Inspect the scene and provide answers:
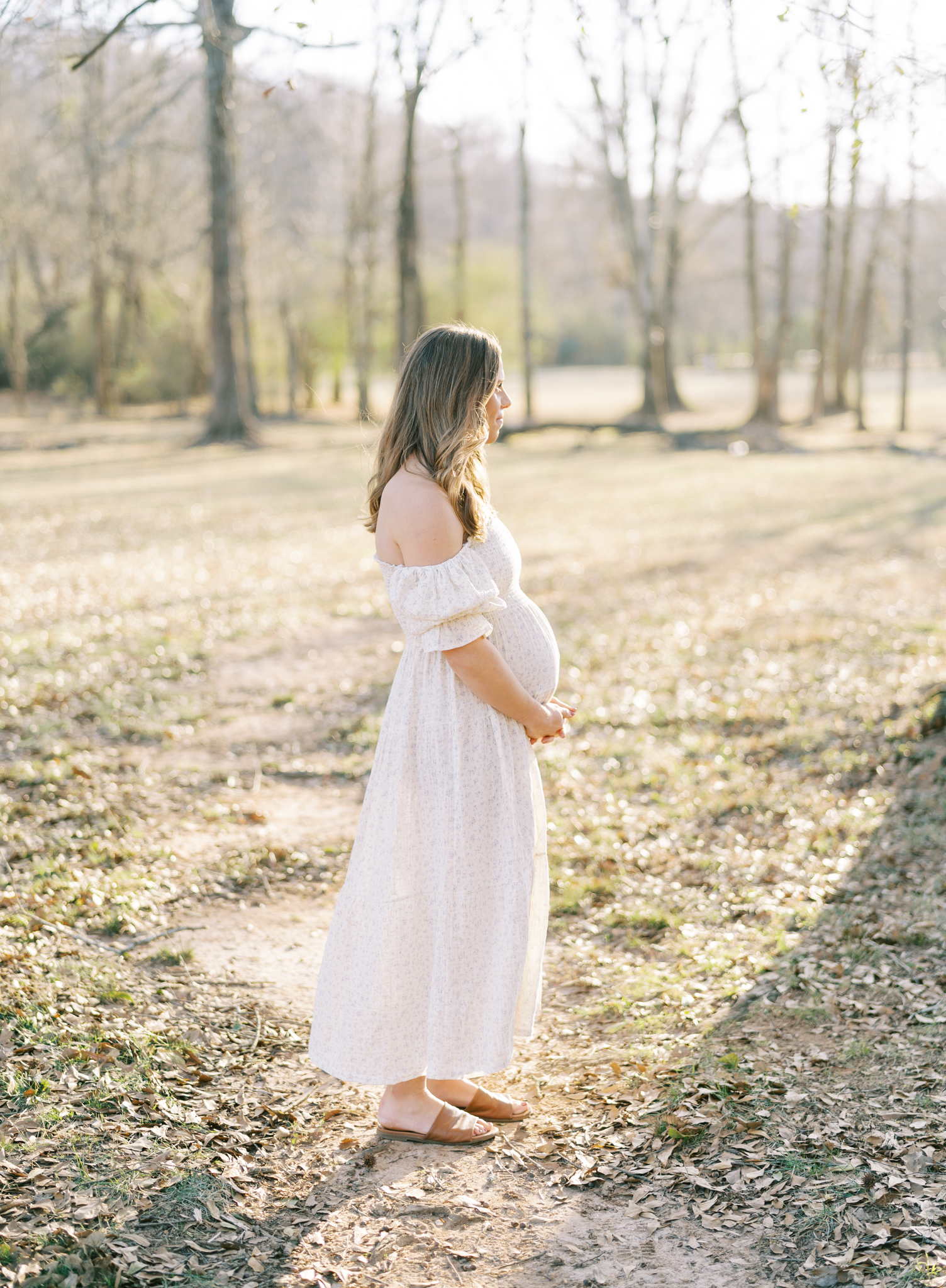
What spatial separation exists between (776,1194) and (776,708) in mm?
4622

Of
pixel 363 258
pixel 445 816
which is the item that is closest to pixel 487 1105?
pixel 445 816

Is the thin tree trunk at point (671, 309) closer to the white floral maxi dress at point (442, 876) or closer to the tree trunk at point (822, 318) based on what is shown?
the tree trunk at point (822, 318)

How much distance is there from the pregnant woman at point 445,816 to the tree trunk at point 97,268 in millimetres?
24901

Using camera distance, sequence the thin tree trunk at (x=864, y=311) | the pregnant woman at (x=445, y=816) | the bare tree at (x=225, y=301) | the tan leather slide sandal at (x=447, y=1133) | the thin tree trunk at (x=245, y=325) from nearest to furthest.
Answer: the pregnant woman at (x=445, y=816) < the tan leather slide sandal at (x=447, y=1133) < the bare tree at (x=225, y=301) < the thin tree trunk at (x=245, y=325) < the thin tree trunk at (x=864, y=311)

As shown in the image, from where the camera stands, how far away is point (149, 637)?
28.8ft

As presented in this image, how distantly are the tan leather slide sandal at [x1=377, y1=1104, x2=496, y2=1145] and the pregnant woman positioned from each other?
1 centimetres

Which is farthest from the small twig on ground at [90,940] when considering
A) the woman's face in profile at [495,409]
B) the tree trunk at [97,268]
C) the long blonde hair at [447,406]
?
the tree trunk at [97,268]

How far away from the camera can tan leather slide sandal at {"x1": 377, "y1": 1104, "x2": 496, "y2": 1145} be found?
3.08 m

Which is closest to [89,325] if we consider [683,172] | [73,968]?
[683,172]

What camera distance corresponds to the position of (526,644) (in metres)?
2.93

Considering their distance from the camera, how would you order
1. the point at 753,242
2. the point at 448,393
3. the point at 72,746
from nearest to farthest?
the point at 448,393 < the point at 72,746 < the point at 753,242

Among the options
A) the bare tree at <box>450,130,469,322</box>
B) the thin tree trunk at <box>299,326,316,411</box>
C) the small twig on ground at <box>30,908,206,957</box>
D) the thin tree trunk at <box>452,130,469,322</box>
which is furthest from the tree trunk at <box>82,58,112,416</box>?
the small twig on ground at <box>30,908,206,957</box>

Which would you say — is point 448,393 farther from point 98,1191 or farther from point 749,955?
point 749,955

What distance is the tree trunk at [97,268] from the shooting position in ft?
83.7
